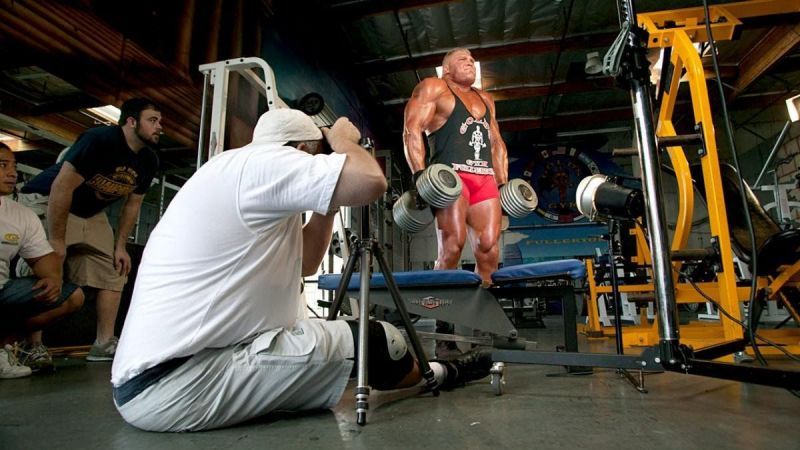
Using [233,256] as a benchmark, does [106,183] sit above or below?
above

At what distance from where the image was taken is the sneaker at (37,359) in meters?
2.19

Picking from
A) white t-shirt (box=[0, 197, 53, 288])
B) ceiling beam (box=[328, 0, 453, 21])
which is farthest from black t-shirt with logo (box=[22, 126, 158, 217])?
ceiling beam (box=[328, 0, 453, 21])

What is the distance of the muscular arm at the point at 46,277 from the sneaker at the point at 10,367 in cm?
28

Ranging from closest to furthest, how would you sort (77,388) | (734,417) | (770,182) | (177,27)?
(734,417), (77,388), (177,27), (770,182)

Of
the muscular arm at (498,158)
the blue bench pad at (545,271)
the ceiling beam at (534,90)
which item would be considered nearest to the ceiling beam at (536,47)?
the ceiling beam at (534,90)

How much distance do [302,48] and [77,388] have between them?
403cm

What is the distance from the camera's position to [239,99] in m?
3.67

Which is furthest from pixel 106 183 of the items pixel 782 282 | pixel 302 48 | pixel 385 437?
pixel 782 282

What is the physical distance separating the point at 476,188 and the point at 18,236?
248 centimetres

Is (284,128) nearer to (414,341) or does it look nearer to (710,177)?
(414,341)

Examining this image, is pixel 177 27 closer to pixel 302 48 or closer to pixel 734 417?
pixel 302 48

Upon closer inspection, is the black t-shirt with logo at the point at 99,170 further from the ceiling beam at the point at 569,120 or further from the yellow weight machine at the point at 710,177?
the ceiling beam at the point at 569,120

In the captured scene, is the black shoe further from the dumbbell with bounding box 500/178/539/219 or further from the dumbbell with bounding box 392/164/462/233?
the dumbbell with bounding box 500/178/539/219

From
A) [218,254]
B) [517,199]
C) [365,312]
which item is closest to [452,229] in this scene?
[517,199]
